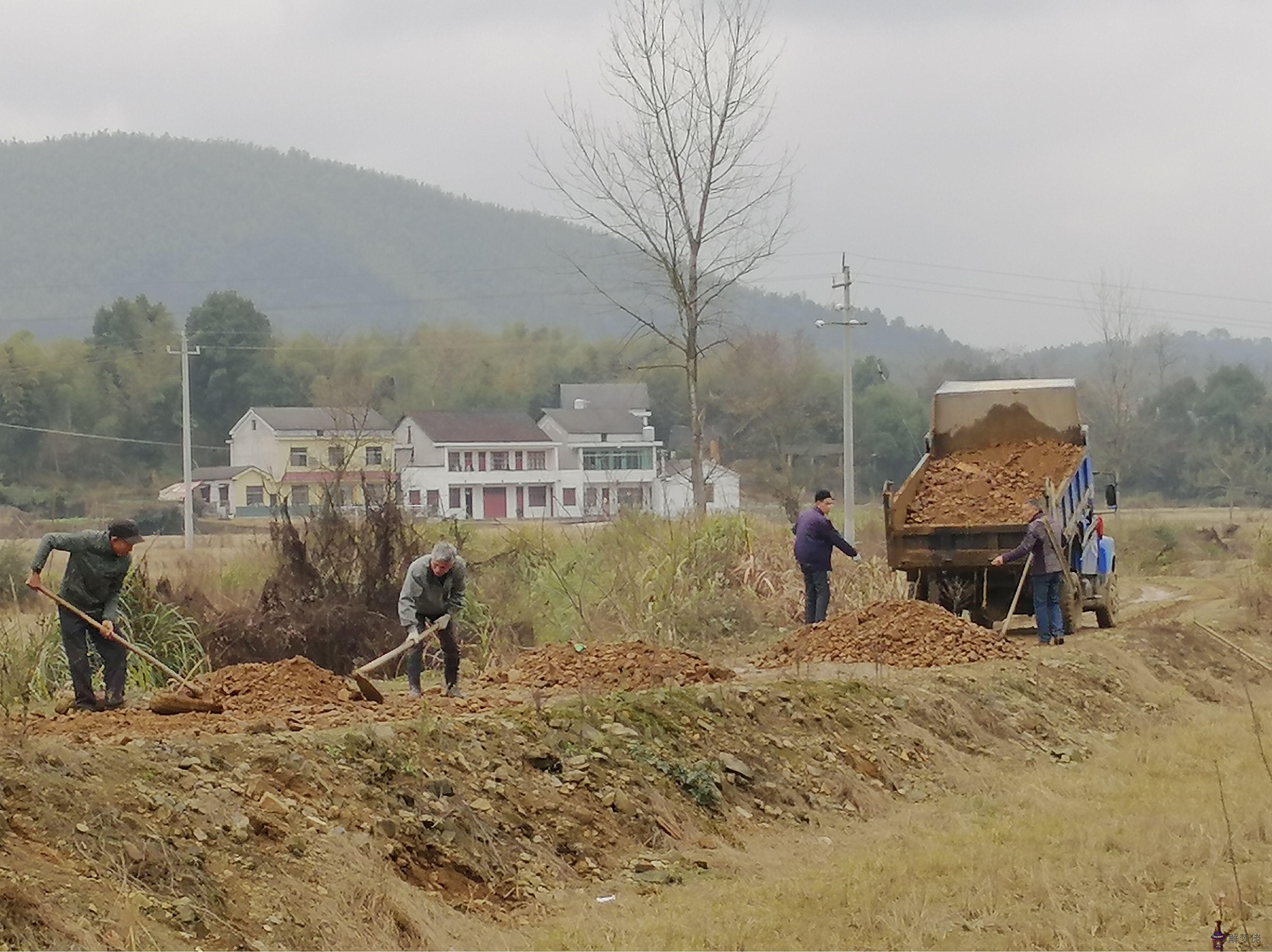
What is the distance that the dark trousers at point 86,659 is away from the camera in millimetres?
12703

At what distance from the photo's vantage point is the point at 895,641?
1720 cm

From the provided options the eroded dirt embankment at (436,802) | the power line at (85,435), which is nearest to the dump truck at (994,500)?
the eroded dirt embankment at (436,802)

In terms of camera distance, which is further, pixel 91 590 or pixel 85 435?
pixel 85 435

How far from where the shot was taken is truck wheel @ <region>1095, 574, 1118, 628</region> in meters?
21.5

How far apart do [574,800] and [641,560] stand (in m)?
12.8

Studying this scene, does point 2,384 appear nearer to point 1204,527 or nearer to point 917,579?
point 1204,527

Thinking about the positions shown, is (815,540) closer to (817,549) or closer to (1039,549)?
(817,549)

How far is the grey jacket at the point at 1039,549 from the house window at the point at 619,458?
59.4m

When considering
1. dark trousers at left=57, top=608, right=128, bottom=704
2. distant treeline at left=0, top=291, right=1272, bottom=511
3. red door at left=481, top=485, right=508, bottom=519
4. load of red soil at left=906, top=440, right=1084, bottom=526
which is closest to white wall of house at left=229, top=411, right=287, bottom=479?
distant treeline at left=0, top=291, right=1272, bottom=511

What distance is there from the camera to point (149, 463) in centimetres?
7644

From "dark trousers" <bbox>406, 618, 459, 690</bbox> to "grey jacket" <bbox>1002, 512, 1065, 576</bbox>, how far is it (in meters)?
7.21

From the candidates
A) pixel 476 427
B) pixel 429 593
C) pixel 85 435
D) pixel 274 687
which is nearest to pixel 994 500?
pixel 429 593

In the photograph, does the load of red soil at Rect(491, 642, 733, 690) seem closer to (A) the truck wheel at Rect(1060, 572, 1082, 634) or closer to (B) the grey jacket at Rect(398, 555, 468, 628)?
(B) the grey jacket at Rect(398, 555, 468, 628)

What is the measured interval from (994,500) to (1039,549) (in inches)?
38.1
